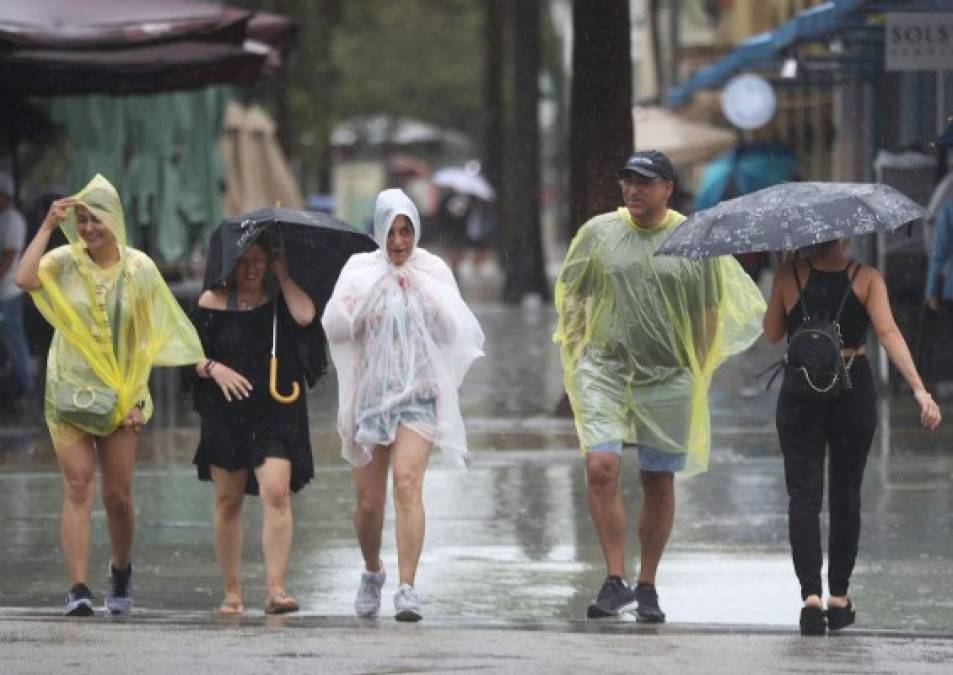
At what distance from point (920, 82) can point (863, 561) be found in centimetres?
1232

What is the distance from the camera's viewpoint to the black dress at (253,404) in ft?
32.6

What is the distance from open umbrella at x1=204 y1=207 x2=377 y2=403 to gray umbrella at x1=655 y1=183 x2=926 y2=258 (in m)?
1.50

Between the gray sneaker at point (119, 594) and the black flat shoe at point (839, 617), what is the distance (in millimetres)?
2827

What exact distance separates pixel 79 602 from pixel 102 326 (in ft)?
3.64

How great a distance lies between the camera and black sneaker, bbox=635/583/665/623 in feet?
32.0

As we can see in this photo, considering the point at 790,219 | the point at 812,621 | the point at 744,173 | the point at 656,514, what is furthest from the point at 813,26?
the point at 812,621

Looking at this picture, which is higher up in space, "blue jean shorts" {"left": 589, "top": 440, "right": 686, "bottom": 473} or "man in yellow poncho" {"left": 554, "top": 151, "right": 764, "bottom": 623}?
"man in yellow poncho" {"left": 554, "top": 151, "right": 764, "bottom": 623}

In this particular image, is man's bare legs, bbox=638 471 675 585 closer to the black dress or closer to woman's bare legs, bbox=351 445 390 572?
woman's bare legs, bbox=351 445 390 572

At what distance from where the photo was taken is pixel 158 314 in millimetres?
10102

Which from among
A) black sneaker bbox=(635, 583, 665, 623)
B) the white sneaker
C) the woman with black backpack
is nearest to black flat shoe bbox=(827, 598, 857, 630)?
the woman with black backpack

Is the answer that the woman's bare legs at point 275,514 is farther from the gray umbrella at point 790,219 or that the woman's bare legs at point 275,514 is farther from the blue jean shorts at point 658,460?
the gray umbrella at point 790,219

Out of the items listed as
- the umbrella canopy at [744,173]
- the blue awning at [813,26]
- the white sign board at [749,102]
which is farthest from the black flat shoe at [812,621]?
the white sign board at [749,102]

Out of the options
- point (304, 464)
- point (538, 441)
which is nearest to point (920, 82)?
point (538, 441)

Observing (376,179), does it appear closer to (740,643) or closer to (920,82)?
(920,82)
